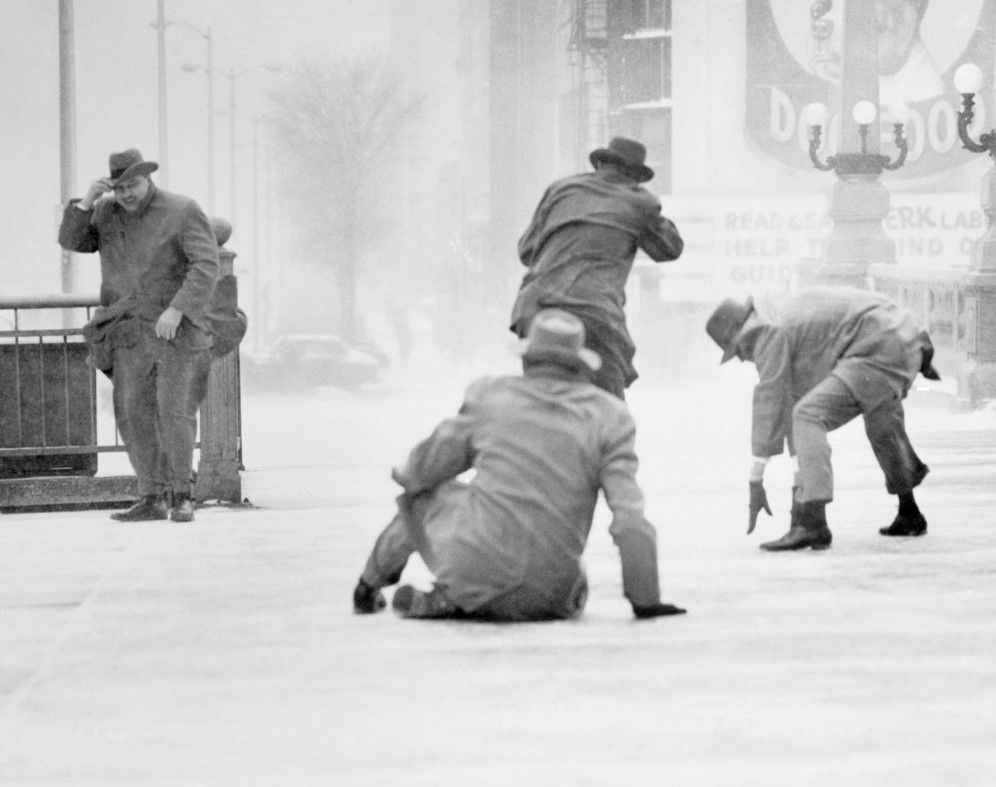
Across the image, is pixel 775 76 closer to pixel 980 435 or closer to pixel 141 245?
pixel 980 435

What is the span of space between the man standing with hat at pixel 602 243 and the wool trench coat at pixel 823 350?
0.58 metres

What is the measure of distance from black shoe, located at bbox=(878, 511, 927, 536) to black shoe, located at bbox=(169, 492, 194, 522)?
11.4 ft

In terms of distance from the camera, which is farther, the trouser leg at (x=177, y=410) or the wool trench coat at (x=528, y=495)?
the trouser leg at (x=177, y=410)

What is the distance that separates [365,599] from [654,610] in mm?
1018

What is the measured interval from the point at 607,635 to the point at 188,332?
425 centimetres

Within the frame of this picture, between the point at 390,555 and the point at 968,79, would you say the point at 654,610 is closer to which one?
the point at 390,555

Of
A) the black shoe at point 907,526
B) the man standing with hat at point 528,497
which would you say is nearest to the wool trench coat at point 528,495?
the man standing with hat at point 528,497

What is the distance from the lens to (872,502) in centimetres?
1080

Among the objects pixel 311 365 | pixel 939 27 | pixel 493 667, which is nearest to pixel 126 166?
pixel 493 667

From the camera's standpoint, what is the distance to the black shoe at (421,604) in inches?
270

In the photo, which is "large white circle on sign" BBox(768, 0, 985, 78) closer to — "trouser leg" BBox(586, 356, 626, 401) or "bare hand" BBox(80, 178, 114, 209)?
"bare hand" BBox(80, 178, 114, 209)

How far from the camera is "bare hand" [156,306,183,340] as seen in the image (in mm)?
9945

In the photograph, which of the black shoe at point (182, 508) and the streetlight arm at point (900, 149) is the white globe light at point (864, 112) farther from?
the black shoe at point (182, 508)

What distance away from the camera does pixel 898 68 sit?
41906mm
